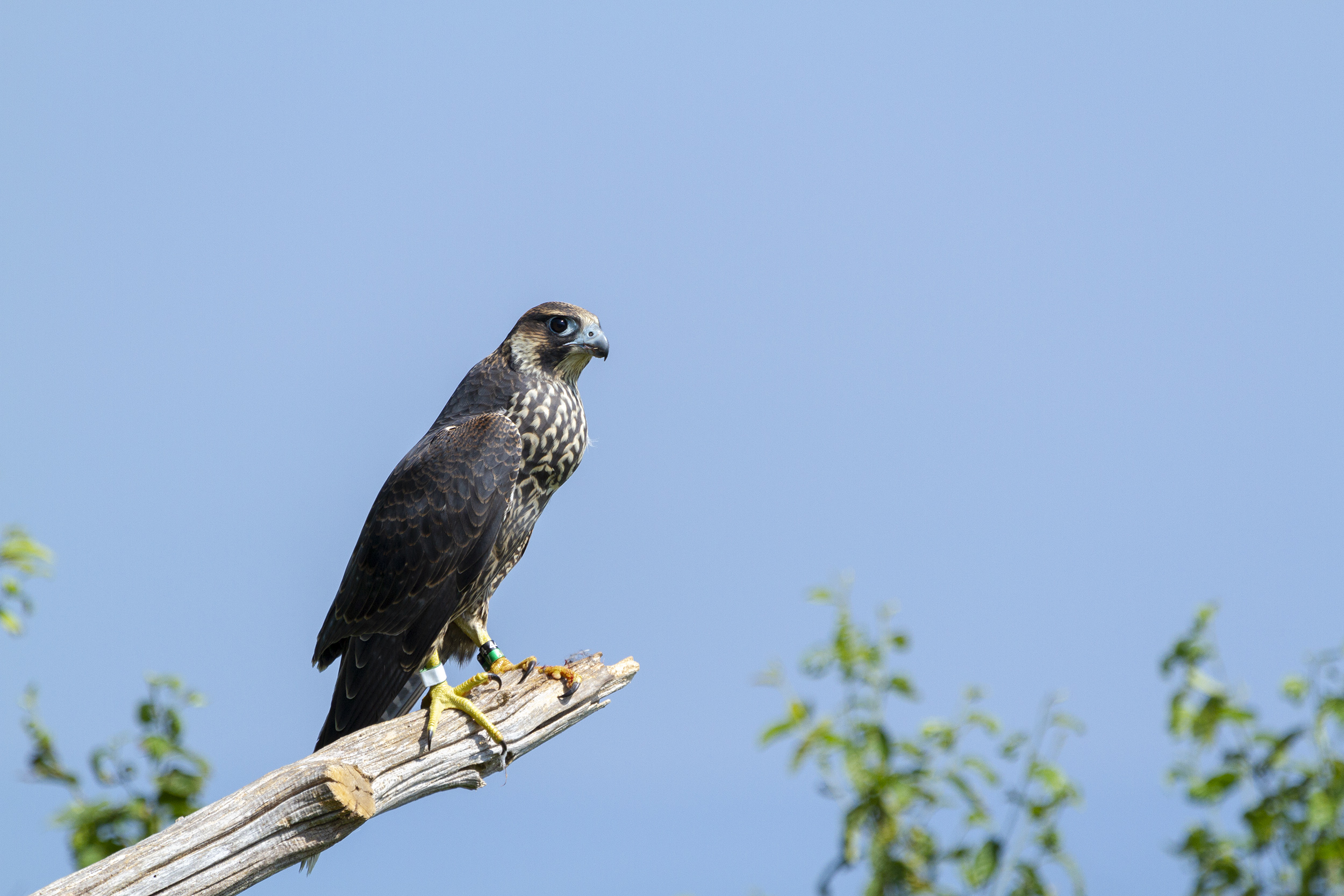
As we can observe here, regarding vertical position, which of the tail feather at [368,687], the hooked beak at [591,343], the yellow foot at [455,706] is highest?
the hooked beak at [591,343]

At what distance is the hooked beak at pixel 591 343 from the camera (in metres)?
4.46

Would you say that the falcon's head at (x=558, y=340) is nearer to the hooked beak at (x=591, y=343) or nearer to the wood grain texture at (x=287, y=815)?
the hooked beak at (x=591, y=343)

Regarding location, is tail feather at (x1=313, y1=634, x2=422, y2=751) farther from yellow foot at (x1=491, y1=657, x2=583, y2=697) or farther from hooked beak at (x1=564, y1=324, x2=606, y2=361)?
hooked beak at (x1=564, y1=324, x2=606, y2=361)

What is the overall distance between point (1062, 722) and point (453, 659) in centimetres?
251

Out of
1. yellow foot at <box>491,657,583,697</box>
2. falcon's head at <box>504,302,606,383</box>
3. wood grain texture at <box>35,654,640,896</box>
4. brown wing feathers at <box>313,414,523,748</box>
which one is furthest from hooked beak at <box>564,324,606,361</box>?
wood grain texture at <box>35,654,640,896</box>

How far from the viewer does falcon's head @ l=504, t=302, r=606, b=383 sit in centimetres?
448

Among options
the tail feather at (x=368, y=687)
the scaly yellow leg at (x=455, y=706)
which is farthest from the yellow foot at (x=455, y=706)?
the tail feather at (x=368, y=687)

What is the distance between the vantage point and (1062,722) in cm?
312

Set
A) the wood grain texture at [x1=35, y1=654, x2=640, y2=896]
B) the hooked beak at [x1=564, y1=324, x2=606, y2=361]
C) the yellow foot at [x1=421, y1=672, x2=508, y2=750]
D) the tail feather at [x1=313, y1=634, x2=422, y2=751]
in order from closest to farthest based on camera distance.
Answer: the wood grain texture at [x1=35, y1=654, x2=640, y2=896]
the yellow foot at [x1=421, y1=672, x2=508, y2=750]
the tail feather at [x1=313, y1=634, x2=422, y2=751]
the hooked beak at [x1=564, y1=324, x2=606, y2=361]

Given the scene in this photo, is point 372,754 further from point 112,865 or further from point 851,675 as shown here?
point 851,675

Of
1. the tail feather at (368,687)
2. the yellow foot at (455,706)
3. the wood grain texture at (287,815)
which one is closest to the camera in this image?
the wood grain texture at (287,815)

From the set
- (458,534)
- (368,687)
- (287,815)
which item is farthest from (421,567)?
(287,815)

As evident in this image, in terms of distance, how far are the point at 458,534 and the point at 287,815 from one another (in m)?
1.16

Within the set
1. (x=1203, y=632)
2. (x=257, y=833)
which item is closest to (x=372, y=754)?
(x=257, y=833)
